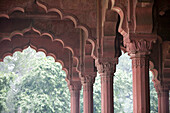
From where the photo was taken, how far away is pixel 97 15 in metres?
11.0

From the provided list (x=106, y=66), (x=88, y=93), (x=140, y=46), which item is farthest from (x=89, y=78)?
(x=140, y=46)

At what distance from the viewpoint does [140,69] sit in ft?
26.0

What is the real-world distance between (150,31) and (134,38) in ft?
1.37

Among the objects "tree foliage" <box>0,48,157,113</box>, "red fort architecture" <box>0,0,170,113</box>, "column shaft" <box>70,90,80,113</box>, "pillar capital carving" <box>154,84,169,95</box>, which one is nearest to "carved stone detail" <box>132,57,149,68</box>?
"red fort architecture" <box>0,0,170,113</box>

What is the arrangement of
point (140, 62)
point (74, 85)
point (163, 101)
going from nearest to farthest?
point (140, 62) → point (163, 101) → point (74, 85)

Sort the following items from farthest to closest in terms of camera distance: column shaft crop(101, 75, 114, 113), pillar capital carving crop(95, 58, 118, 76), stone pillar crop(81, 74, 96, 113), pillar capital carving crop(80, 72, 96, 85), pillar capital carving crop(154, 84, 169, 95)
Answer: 1. pillar capital carving crop(154, 84, 169, 95)
2. pillar capital carving crop(80, 72, 96, 85)
3. stone pillar crop(81, 74, 96, 113)
4. pillar capital carving crop(95, 58, 118, 76)
5. column shaft crop(101, 75, 114, 113)

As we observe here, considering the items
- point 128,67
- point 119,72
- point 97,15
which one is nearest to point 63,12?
point 97,15

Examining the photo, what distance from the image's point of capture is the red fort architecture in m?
8.04

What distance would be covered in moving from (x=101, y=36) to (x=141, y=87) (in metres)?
3.48

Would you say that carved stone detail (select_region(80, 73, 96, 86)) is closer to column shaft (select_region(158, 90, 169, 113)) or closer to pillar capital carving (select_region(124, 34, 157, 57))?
column shaft (select_region(158, 90, 169, 113))

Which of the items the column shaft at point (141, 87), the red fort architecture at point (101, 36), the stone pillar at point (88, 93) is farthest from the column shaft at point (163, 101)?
the column shaft at point (141, 87)

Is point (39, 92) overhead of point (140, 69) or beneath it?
beneath

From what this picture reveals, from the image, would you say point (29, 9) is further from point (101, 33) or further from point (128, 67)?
point (128, 67)

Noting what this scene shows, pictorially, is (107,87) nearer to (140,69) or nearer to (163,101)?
(140,69)
